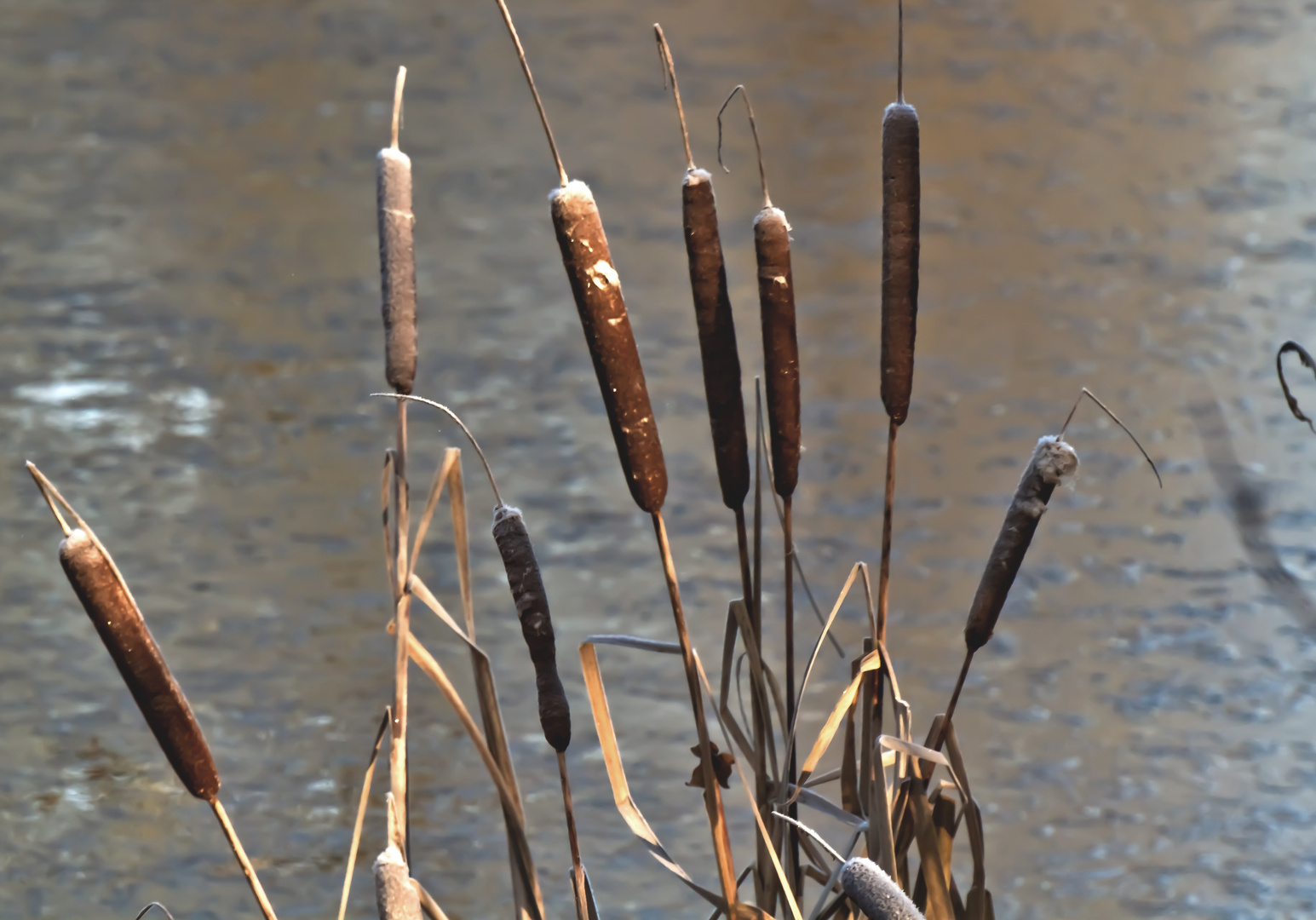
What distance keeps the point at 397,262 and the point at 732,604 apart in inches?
8.7

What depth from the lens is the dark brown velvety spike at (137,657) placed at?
305 millimetres

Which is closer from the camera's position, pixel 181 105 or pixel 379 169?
pixel 379 169

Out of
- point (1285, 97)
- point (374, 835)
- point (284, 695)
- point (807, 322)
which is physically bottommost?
point (374, 835)

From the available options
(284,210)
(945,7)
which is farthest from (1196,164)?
(284,210)

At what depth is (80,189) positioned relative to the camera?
2.73ft

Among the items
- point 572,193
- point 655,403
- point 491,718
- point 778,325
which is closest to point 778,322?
point 778,325

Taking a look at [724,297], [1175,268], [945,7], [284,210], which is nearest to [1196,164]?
[1175,268]

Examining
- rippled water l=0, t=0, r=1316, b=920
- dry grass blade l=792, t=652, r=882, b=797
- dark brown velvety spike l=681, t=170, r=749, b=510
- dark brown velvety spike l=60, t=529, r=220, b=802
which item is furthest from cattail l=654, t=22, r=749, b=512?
rippled water l=0, t=0, r=1316, b=920

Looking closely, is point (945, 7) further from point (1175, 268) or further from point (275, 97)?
point (275, 97)

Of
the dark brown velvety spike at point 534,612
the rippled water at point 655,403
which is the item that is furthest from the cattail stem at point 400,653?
the rippled water at point 655,403

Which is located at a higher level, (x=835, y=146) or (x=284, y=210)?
(x=835, y=146)

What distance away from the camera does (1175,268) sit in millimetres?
900

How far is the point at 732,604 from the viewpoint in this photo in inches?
18.8

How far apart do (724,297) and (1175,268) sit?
670mm
